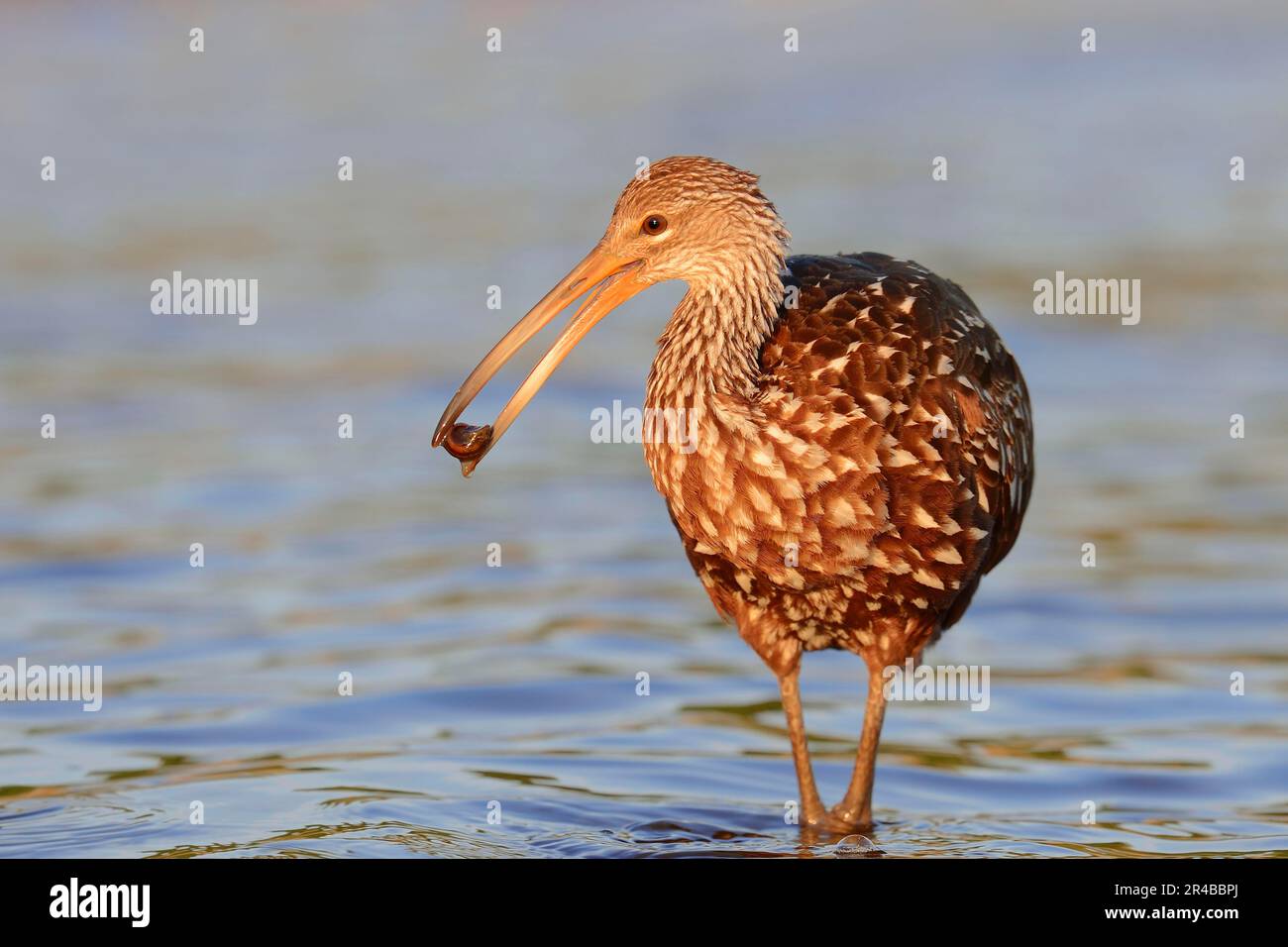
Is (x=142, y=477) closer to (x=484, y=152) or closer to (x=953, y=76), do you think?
(x=484, y=152)

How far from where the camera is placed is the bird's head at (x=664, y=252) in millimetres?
7715

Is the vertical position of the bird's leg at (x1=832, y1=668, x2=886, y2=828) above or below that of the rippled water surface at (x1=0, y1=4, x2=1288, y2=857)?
below

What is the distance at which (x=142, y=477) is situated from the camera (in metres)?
13.4

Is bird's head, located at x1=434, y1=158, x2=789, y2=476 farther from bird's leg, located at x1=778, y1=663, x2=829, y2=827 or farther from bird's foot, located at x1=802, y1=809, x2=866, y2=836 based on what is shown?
bird's foot, located at x1=802, y1=809, x2=866, y2=836

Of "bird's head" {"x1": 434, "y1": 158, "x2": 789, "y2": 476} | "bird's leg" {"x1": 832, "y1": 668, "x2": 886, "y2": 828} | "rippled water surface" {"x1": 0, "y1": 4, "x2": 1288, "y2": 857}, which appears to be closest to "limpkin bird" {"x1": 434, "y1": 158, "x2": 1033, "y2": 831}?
"bird's head" {"x1": 434, "y1": 158, "x2": 789, "y2": 476}

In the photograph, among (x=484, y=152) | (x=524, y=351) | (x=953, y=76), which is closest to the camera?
(x=524, y=351)

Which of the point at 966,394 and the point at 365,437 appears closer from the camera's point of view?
Answer: the point at 966,394

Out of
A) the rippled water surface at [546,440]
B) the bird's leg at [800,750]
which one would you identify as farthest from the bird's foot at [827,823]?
the rippled water surface at [546,440]

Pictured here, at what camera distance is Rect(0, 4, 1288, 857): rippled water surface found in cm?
884

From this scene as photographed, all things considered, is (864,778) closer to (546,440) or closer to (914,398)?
(914,398)

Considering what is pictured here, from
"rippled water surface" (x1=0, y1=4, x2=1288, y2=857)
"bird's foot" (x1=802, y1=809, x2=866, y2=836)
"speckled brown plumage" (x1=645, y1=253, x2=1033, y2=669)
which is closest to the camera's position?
"speckled brown plumage" (x1=645, y1=253, x2=1033, y2=669)

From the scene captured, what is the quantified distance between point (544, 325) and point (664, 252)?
1.76 ft

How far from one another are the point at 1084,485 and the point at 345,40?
580 inches

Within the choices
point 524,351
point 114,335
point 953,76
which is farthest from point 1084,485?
point 953,76
